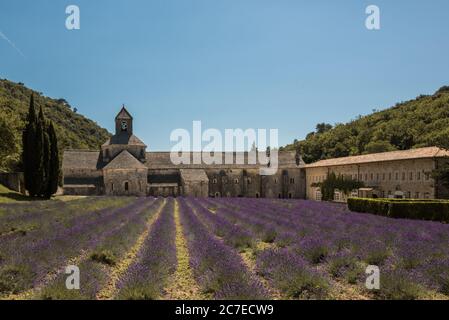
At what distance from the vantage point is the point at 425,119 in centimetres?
7231

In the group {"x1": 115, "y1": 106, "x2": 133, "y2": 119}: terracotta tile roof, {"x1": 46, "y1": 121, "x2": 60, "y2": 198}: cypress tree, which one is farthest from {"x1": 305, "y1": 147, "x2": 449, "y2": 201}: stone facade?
{"x1": 115, "y1": 106, "x2": 133, "y2": 119}: terracotta tile roof

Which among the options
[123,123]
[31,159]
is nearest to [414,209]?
[31,159]

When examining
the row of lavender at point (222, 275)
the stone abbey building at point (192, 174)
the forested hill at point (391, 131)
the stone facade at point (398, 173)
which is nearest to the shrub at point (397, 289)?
the row of lavender at point (222, 275)

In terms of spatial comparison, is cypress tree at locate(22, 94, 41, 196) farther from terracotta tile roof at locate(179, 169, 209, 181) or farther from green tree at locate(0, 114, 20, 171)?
terracotta tile roof at locate(179, 169, 209, 181)

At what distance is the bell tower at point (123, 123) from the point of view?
185 ft

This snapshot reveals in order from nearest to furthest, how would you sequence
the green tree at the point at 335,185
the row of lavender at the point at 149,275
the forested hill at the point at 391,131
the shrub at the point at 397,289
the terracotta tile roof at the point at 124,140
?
the row of lavender at the point at 149,275
the shrub at the point at 397,289
the green tree at the point at 335,185
the terracotta tile roof at the point at 124,140
the forested hill at the point at 391,131

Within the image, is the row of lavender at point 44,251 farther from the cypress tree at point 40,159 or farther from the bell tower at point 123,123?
the bell tower at point 123,123

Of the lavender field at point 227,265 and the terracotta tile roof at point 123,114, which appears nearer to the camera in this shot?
the lavender field at point 227,265

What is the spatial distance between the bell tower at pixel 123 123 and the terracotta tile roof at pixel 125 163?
6754 millimetres

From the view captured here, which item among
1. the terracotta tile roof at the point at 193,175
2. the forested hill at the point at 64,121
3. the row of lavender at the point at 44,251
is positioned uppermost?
the forested hill at the point at 64,121

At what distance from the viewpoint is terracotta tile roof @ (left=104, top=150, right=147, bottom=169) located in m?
48.7
